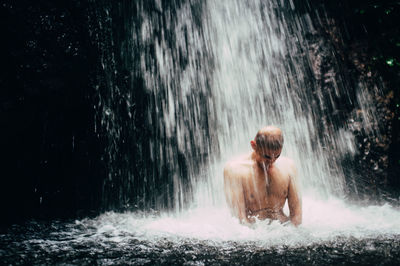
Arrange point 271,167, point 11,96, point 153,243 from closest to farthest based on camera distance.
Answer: point 153,243
point 271,167
point 11,96

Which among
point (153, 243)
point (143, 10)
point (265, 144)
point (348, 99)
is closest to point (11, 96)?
point (143, 10)

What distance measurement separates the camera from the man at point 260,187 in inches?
108

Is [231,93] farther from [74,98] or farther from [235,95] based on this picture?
[74,98]

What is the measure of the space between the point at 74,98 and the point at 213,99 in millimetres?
2903

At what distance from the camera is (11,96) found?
14.5ft

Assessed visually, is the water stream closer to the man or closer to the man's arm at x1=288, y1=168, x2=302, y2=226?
the man's arm at x1=288, y1=168, x2=302, y2=226

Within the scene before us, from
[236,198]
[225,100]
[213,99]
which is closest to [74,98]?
[213,99]

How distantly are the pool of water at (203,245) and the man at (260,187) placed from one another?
0.45 feet

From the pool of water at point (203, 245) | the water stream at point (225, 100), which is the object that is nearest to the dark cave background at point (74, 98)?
the water stream at point (225, 100)

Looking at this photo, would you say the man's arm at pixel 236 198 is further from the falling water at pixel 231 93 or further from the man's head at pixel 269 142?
the falling water at pixel 231 93

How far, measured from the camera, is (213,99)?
6.04 metres

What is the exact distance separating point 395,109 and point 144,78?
206 inches

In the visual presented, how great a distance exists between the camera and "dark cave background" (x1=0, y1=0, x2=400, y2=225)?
4.47 m

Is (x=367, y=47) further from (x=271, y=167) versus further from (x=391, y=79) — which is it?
(x=271, y=167)
